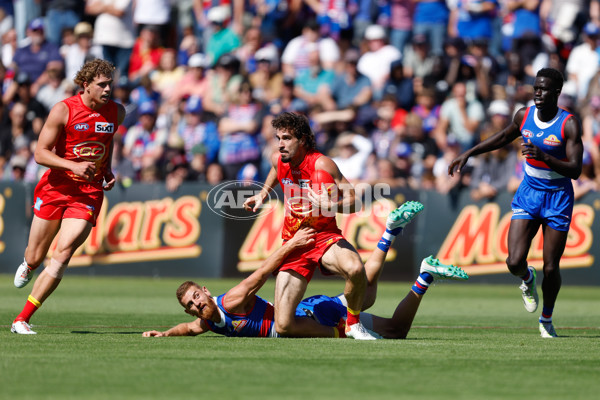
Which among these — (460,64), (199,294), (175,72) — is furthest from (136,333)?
(175,72)

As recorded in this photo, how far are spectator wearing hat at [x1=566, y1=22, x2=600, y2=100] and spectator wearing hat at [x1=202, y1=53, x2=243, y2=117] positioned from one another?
734cm

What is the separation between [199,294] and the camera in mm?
10031

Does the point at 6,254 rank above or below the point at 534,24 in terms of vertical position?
below

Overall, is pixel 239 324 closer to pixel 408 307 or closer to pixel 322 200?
pixel 322 200

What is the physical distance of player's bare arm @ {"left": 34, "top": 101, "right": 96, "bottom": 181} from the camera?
34.8 ft

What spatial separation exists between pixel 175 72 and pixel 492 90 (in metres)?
7.93

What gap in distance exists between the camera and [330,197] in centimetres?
1033

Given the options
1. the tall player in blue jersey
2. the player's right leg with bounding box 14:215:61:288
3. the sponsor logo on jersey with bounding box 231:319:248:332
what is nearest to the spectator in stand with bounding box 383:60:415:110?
the tall player in blue jersey

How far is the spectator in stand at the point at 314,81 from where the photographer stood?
75.3 ft

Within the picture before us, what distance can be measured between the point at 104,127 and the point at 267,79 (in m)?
12.6

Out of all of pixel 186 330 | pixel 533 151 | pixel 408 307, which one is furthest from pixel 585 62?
pixel 186 330

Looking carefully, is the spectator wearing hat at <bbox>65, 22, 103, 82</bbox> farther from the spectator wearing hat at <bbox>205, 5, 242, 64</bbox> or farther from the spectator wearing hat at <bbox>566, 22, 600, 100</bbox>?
the spectator wearing hat at <bbox>566, 22, 600, 100</bbox>

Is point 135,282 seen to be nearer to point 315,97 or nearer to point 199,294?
point 315,97

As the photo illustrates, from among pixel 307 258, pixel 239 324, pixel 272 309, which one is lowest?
pixel 239 324
